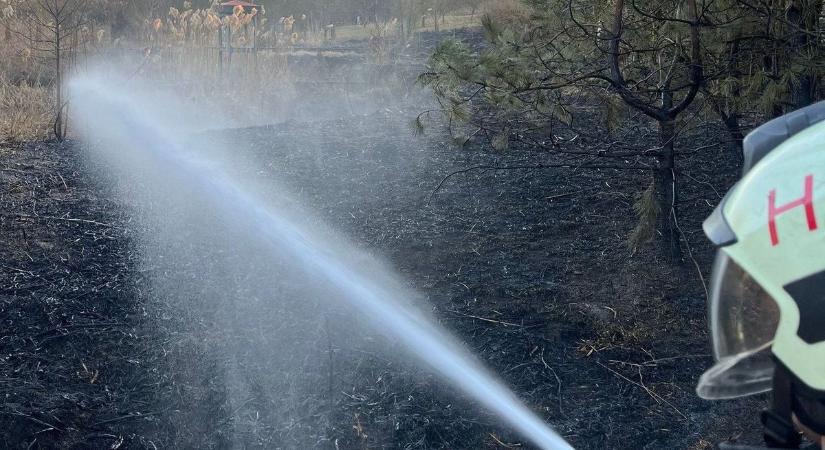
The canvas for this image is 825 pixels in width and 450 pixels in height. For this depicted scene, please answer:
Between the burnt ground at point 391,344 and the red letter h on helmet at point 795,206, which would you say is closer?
the red letter h on helmet at point 795,206

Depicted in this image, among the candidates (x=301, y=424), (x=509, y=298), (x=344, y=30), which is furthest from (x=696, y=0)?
(x=344, y=30)

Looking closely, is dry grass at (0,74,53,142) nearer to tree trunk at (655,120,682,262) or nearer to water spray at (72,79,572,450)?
water spray at (72,79,572,450)

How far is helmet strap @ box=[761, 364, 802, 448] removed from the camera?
188 centimetres

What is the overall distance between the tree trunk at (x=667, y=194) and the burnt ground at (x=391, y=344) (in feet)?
0.39

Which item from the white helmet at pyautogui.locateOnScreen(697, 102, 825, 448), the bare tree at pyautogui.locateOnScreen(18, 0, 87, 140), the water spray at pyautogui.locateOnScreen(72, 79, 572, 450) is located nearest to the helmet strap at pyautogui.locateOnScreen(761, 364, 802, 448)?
the white helmet at pyautogui.locateOnScreen(697, 102, 825, 448)

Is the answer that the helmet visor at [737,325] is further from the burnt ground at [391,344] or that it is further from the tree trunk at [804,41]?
the tree trunk at [804,41]

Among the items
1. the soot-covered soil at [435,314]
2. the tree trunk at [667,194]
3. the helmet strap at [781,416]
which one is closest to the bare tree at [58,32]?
the soot-covered soil at [435,314]

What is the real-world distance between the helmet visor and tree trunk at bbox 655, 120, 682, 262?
3.02 meters

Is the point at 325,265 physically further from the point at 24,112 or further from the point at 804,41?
the point at 24,112

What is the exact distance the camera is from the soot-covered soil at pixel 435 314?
13.6ft

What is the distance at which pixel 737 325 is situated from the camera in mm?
1998

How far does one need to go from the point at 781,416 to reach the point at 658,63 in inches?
141

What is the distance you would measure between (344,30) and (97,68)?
29.1ft

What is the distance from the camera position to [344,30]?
19.3 meters
